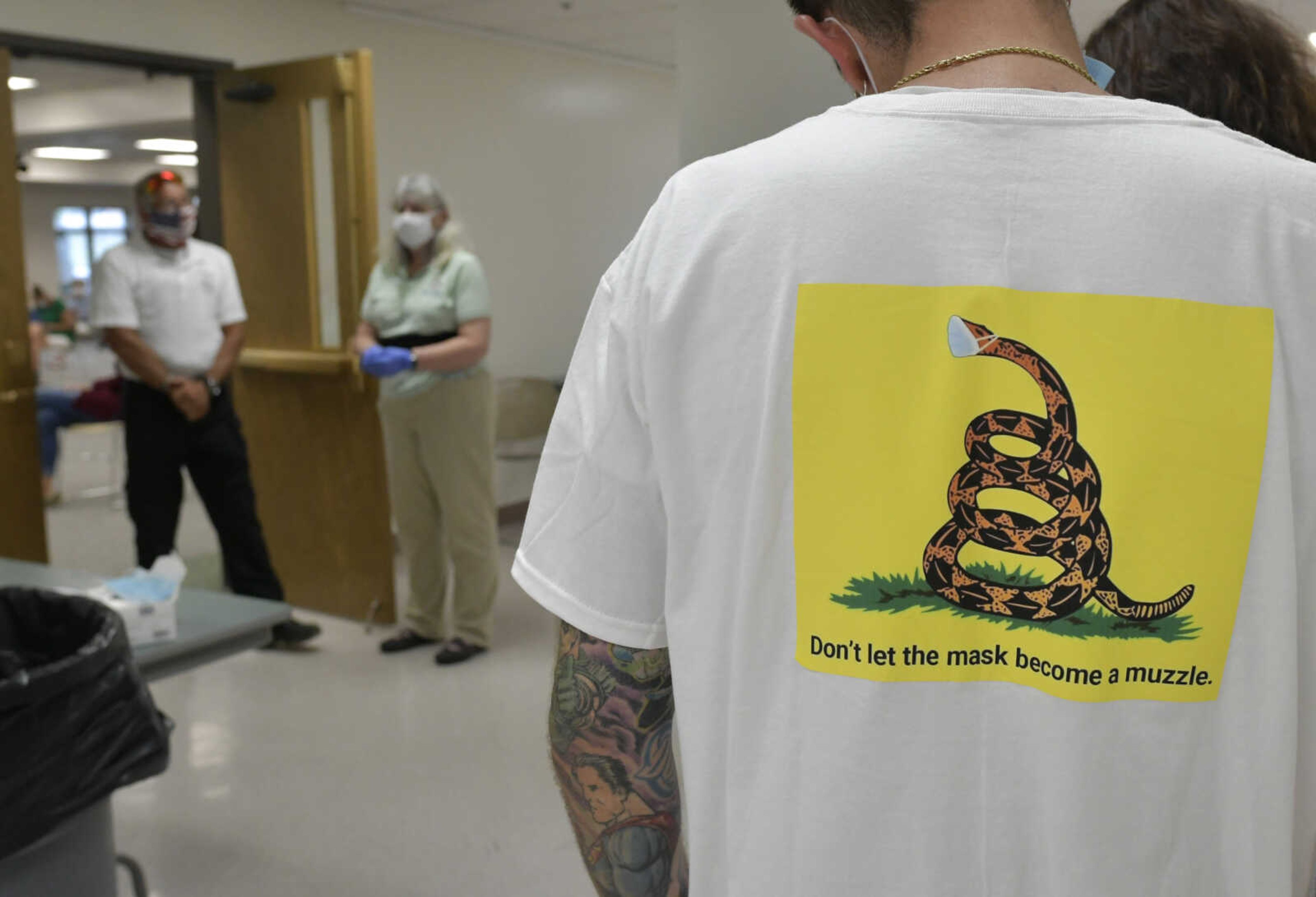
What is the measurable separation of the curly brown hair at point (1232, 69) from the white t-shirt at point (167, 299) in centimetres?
350

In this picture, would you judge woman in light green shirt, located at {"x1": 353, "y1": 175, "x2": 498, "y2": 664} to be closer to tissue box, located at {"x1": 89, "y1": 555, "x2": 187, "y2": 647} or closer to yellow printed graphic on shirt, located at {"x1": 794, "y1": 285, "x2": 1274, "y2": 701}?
tissue box, located at {"x1": 89, "y1": 555, "x2": 187, "y2": 647}

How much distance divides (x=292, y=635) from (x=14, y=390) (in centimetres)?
127

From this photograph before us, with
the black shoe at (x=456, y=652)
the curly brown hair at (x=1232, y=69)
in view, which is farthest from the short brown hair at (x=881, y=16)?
the black shoe at (x=456, y=652)

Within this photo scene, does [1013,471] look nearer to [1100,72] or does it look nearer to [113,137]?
[1100,72]

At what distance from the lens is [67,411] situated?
22.5 feet

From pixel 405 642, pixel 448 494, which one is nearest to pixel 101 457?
pixel 405 642

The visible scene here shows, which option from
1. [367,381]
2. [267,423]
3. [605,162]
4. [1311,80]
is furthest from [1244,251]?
[605,162]

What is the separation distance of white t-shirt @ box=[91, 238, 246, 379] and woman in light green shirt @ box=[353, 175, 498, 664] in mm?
546

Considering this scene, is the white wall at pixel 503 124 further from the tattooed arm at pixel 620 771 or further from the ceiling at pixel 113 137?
the ceiling at pixel 113 137

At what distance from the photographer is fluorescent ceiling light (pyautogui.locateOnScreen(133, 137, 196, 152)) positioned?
35.8 feet

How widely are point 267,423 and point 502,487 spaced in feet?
5.58

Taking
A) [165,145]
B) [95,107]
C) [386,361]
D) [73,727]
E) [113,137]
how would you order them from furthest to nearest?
[165,145] → [113,137] → [95,107] → [386,361] → [73,727]

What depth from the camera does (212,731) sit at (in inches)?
132

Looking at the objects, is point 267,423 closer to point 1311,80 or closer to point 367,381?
point 367,381
